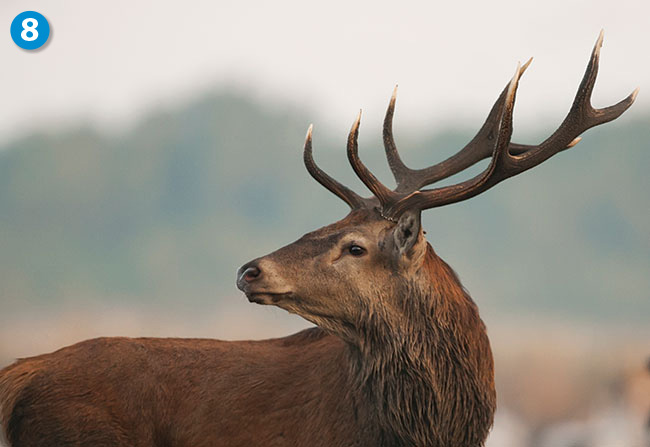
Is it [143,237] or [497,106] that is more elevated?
[143,237]

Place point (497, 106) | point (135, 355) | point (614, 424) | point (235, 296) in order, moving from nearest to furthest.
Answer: point (135, 355)
point (497, 106)
point (614, 424)
point (235, 296)

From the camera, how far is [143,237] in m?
6.11

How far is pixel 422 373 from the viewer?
3.33 metres

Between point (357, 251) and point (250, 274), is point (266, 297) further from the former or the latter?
point (357, 251)

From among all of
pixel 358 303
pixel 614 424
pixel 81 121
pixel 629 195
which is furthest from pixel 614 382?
pixel 81 121

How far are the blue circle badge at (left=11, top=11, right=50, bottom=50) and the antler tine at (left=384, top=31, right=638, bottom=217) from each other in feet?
12.9

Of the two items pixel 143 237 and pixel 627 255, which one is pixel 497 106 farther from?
pixel 143 237

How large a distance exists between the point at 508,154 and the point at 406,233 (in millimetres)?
529

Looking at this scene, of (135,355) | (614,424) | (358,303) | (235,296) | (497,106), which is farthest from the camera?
(235,296)

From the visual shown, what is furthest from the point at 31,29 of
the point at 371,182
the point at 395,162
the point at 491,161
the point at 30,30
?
the point at 491,161

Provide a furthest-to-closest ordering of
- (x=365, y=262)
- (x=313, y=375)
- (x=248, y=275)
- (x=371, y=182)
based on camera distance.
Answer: (x=313, y=375) < (x=371, y=182) < (x=365, y=262) < (x=248, y=275)

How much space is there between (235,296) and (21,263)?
5.37 ft

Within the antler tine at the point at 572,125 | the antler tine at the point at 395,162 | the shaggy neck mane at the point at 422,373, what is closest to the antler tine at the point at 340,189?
the antler tine at the point at 395,162

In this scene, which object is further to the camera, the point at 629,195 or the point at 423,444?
the point at 629,195
